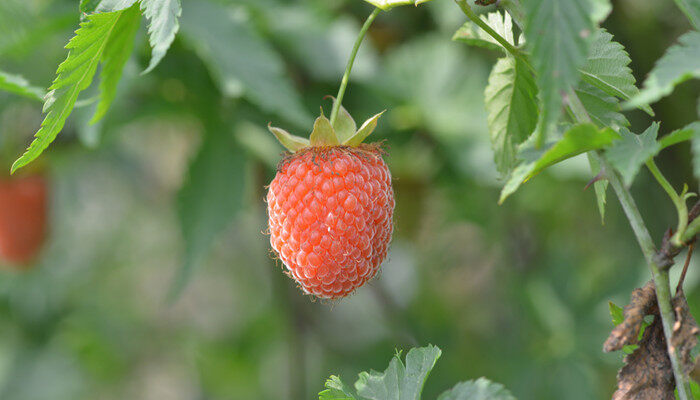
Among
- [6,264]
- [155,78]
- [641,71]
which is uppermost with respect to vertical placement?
[641,71]

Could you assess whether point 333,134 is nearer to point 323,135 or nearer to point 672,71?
point 323,135

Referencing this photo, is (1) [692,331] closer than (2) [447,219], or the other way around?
(1) [692,331]

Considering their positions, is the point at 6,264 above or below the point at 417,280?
below

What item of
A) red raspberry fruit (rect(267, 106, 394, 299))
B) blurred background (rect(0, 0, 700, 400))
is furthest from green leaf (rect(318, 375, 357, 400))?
blurred background (rect(0, 0, 700, 400))

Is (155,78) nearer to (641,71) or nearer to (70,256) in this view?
(641,71)

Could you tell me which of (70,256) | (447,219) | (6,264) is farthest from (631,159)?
(70,256)

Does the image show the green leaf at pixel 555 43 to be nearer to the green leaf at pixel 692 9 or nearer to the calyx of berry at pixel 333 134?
the green leaf at pixel 692 9

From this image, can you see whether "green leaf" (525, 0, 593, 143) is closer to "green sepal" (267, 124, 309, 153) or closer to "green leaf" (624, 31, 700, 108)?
"green leaf" (624, 31, 700, 108)
